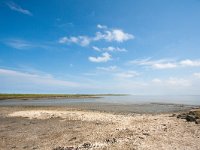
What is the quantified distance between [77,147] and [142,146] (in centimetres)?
424

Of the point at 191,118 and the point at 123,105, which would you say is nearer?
the point at 191,118

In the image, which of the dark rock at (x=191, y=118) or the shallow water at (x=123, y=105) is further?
A: the shallow water at (x=123, y=105)

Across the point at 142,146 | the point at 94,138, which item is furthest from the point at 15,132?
the point at 142,146

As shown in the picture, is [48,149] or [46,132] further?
[46,132]

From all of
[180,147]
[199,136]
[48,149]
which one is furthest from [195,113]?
[48,149]

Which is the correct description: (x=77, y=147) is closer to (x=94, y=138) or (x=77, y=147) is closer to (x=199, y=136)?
(x=94, y=138)

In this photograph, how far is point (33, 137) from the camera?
773 inches

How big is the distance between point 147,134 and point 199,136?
3934mm

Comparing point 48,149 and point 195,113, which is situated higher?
point 195,113

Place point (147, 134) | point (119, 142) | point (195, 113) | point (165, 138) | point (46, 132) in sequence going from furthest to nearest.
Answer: point (195, 113) → point (46, 132) → point (147, 134) → point (165, 138) → point (119, 142)

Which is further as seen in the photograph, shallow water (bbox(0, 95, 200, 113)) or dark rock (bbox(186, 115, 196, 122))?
shallow water (bbox(0, 95, 200, 113))

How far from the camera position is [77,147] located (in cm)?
1534

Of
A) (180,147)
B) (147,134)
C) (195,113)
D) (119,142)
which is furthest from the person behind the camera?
(195,113)

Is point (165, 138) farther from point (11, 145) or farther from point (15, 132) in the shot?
point (15, 132)
